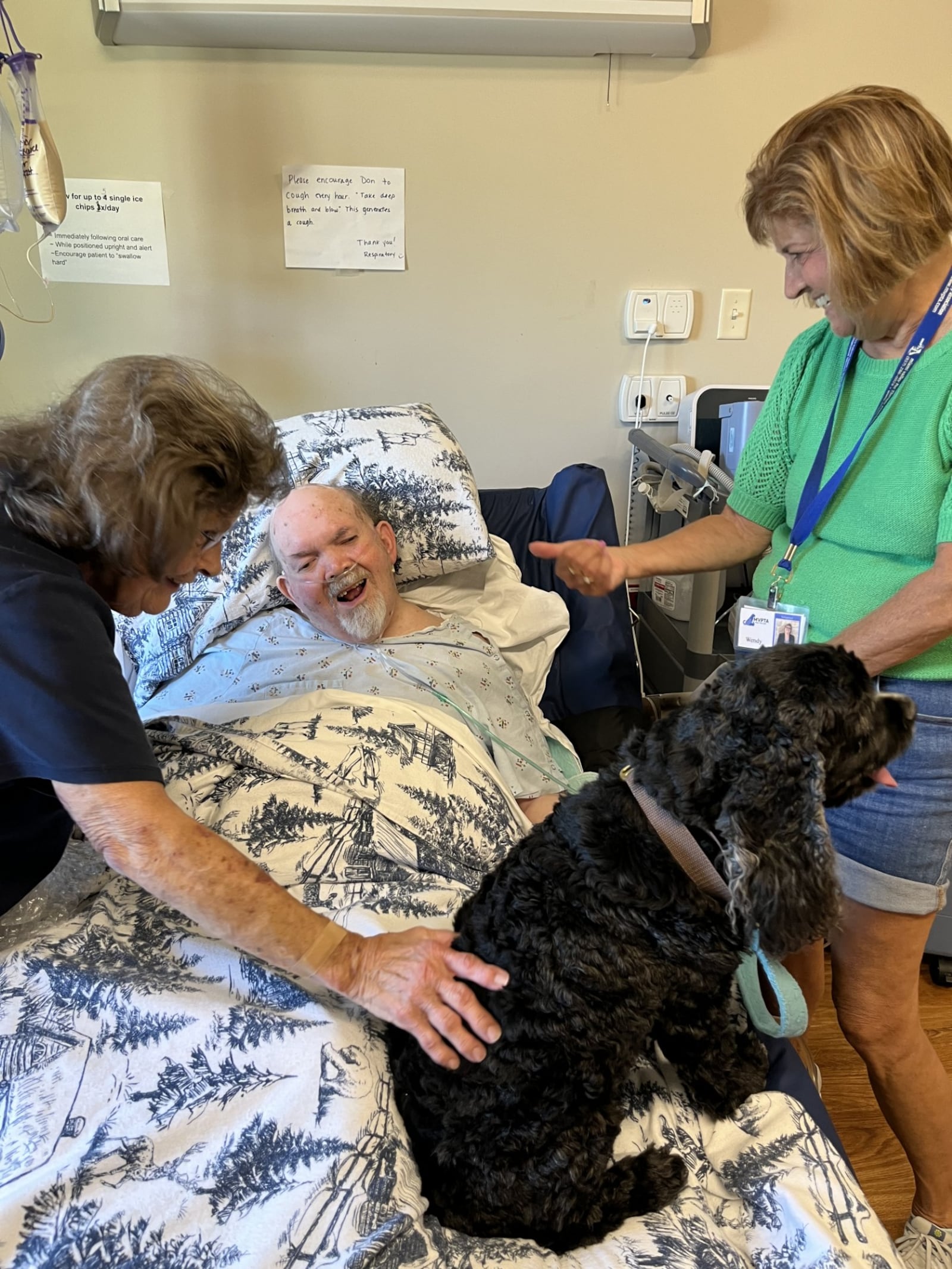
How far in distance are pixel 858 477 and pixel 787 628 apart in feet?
0.82

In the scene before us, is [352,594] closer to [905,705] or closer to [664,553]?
[664,553]

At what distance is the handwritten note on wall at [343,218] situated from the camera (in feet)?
7.75

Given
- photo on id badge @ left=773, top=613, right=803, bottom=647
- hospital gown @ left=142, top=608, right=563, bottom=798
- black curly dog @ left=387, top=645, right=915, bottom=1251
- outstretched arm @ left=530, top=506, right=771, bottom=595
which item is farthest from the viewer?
hospital gown @ left=142, top=608, right=563, bottom=798

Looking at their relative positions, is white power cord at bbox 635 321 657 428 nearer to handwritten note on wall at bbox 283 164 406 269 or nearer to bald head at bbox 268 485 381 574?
handwritten note on wall at bbox 283 164 406 269

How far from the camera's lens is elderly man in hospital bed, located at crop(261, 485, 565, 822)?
5.76 feet

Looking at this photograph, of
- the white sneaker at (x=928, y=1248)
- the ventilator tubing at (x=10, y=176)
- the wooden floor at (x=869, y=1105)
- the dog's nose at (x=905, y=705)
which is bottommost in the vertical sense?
the wooden floor at (x=869, y=1105)

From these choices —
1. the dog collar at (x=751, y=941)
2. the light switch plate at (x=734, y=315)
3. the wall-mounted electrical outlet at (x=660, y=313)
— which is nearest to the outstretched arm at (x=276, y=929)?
the dog collar at (x=751, y=941)

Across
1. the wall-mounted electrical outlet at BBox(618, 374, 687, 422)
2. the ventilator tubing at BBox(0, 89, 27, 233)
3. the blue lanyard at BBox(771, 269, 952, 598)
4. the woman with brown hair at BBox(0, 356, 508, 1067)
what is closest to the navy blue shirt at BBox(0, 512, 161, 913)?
the woman with brown hair at BBox(0, 356, 508, 1067)

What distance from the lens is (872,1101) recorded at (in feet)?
5.69

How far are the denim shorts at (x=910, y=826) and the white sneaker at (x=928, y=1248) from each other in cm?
55

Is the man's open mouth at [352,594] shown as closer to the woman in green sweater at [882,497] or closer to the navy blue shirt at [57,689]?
the woman in green sweater at [882,497]

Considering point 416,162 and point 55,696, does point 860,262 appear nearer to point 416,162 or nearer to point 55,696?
point 55,696

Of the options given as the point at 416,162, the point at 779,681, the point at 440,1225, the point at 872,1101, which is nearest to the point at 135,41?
the point at 416,162

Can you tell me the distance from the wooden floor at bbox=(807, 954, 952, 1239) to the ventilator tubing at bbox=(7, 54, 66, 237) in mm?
2538
